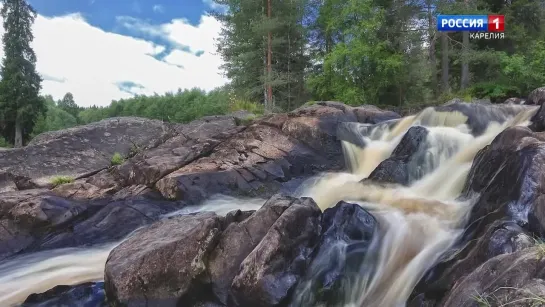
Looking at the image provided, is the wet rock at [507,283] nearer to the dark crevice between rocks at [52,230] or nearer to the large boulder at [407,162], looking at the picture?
the large boulder at [407,162]

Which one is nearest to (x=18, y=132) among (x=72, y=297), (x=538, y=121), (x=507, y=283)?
(x=72, y=297)

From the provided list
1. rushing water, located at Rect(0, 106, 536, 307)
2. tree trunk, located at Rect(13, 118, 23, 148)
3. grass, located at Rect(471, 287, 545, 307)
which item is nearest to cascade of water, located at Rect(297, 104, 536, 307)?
rushing water, located at Rect(0, 106, 536, 307)

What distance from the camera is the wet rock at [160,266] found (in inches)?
255

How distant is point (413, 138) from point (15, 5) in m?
45.7

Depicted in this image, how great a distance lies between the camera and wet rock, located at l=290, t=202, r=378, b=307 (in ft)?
21.0

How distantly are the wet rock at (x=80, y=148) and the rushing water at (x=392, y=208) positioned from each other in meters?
5.26

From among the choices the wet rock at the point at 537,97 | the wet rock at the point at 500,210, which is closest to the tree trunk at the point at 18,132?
the wet rock at the point at 537,97

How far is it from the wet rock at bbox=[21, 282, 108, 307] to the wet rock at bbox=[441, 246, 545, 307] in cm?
566

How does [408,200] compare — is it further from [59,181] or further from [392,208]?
Answer: [59,181]

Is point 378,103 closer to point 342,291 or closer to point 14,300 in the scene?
point 342,291

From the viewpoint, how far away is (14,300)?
7.31 meters

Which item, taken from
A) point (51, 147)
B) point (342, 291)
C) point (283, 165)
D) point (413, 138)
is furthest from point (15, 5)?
point (342, 291)

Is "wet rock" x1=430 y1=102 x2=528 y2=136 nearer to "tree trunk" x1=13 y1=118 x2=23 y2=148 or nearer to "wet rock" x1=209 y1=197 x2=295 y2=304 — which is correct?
"wet rock" x1=209 y1=197 x2=295 y2=304

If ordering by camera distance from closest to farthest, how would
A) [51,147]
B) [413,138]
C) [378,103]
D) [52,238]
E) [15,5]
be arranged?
[52,238] → [413,138] → [51,147] → [378,103] → [15,5]
